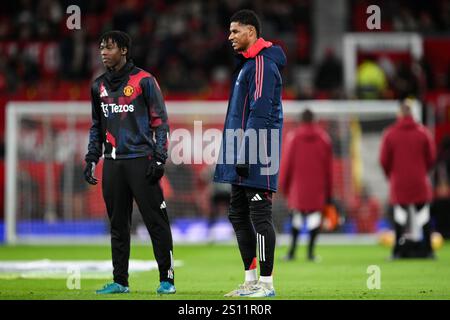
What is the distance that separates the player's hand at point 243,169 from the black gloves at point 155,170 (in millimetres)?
735

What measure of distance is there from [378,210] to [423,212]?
4.23 metres

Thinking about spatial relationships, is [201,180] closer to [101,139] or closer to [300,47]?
[300,47]

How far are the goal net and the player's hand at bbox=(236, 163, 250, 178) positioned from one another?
10.1 m

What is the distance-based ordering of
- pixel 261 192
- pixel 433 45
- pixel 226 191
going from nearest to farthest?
1. pixel 261 192
2. pixel 226 191
3. pixel 433 45

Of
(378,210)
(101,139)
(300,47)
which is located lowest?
(378,210)

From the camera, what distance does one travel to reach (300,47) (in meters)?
25.4

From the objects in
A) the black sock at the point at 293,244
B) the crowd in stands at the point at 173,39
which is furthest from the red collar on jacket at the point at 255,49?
the crowd in stands at the point at 173,39

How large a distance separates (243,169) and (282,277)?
10.4 feet

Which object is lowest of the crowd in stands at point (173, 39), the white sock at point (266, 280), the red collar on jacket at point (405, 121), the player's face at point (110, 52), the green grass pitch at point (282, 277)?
the green grass pitch at point (282, 277)

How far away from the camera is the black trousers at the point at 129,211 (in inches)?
347

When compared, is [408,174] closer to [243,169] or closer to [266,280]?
[266,280]

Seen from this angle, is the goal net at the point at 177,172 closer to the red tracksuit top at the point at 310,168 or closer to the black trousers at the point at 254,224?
the red tracksuit top at the point at 310,168

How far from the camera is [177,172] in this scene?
1888 cm
